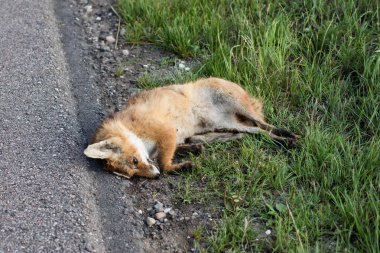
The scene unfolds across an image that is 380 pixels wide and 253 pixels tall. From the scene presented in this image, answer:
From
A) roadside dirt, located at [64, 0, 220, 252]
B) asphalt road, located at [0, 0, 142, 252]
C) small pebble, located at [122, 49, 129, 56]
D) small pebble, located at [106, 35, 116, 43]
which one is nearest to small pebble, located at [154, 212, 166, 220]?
roadside dirt, located at [64, 0, 220, 252]

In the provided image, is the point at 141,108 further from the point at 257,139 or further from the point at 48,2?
the point at 48,2

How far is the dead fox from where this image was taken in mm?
5254

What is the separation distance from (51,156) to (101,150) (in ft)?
1.64

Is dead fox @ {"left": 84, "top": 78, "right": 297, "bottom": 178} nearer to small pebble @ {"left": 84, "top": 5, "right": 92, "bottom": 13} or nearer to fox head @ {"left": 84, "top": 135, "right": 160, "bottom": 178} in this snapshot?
fox head @ {"left": 84, "top": 135, "right": 160, "bottom": 178}

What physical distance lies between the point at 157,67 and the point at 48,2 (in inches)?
87.4

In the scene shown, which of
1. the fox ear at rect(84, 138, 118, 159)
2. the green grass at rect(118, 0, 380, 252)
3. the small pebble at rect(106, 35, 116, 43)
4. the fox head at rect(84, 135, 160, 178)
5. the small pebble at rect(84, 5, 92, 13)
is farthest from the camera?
the small pebble at rect(84, 5, 92, 13)

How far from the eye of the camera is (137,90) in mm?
6535

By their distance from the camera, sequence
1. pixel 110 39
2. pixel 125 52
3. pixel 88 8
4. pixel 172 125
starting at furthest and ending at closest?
pixel 88 8 < pixel 110 39 < pixel 125 52 < pixel 172 125

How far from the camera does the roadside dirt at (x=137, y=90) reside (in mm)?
4746

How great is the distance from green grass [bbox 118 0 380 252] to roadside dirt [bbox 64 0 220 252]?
0.52 ft

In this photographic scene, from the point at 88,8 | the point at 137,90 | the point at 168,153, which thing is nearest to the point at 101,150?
the point at 168,153

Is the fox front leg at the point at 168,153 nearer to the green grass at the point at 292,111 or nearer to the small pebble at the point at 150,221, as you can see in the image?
the green grass at the point at 292,111

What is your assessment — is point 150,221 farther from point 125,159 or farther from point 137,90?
point 137,90

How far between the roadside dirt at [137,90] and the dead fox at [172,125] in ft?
0.65
